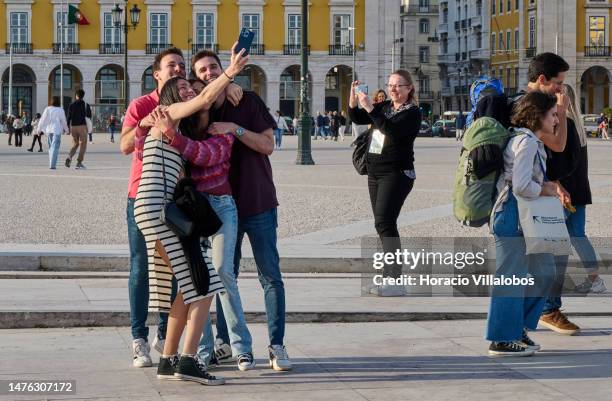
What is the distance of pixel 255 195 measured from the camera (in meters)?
6.68

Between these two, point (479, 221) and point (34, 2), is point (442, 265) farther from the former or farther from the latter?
point (34, 2)

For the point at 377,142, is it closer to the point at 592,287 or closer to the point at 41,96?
the point at 592,287

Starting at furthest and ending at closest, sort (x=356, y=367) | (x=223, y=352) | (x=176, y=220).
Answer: (x=223, y=352)
(x=356, y=367)
(x=176, y=220)

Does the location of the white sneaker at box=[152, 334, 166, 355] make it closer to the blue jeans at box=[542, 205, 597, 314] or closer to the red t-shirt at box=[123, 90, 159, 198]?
the red t-shirt at box=[123, 90, 159, 198]

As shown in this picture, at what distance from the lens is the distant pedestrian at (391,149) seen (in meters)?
8.99

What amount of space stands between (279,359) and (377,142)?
284cm

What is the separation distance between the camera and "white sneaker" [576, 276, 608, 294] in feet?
31.5

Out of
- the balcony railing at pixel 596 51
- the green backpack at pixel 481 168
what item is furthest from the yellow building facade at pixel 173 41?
the green backpack at pixel 481 168

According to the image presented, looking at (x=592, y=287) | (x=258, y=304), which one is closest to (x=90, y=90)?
(x=592, y=287)

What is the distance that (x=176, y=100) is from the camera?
6348 millimetres

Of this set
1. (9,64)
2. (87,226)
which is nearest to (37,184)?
(87,226)

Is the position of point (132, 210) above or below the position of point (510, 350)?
above

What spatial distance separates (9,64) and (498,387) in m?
72.0

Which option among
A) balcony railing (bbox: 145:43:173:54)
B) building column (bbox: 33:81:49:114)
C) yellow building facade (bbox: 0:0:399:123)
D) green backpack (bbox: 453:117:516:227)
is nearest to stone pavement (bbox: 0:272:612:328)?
green backpack (bbox: 453:117:516:227)
